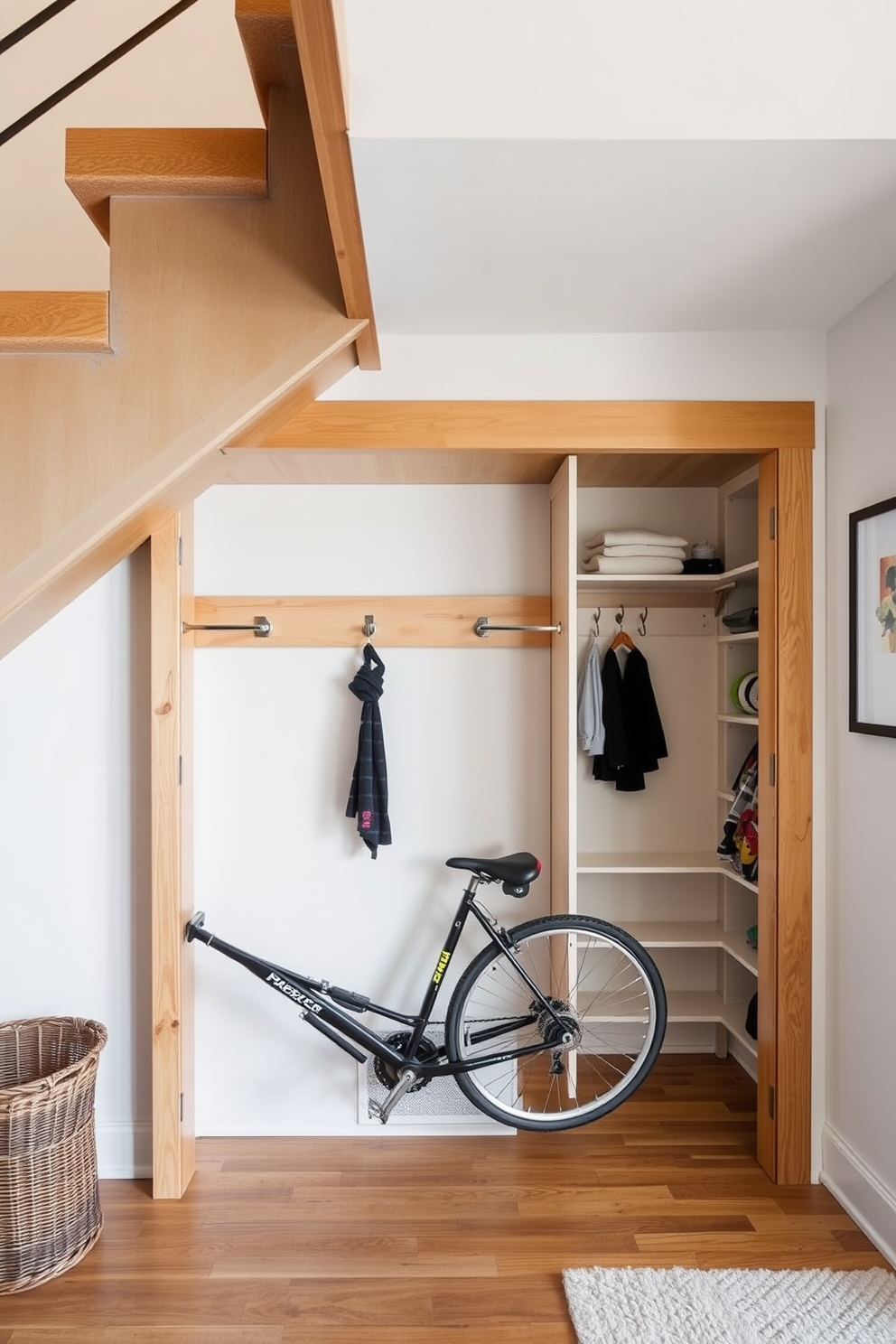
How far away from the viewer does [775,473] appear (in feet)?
8.50

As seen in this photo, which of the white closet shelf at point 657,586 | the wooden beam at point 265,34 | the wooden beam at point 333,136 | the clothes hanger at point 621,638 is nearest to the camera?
the wooden beam at point 333,136

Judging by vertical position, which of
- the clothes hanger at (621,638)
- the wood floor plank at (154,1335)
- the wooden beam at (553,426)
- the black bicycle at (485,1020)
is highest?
the wooden beam at (553,426)

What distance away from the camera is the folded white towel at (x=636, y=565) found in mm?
3055

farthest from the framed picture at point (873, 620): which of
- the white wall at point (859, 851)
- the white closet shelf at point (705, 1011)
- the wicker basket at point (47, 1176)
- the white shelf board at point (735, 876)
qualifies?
the wicker basket at point (47, 1176)

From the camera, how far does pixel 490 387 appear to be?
8.34 ft

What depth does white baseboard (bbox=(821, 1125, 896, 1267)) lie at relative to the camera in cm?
224

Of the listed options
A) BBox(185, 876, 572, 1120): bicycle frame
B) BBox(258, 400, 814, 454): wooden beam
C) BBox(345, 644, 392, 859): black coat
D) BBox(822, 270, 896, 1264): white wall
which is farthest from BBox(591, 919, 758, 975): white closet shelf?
BBox(258, 400, 814, 454): wooden beam

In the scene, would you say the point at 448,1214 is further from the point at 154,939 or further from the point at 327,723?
the point at 327,723

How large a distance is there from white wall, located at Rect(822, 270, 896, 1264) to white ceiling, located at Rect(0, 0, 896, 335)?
0.76 ft

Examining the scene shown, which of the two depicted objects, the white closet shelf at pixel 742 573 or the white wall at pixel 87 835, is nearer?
the white wall at pixel 87 835

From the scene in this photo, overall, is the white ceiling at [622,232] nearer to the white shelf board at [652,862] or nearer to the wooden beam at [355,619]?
the wooden beam at [355,619]

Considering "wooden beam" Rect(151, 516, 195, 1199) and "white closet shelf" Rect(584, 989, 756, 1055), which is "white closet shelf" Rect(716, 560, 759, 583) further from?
"wooden beam" Rect(151, 516, 195, 1199)

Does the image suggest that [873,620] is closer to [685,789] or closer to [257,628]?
[685,789]

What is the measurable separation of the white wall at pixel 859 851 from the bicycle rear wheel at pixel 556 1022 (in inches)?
19.6
